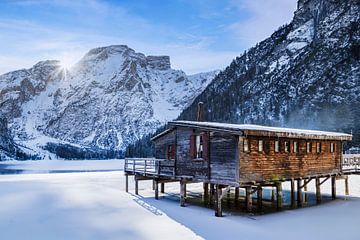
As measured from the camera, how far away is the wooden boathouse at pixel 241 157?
2141cm

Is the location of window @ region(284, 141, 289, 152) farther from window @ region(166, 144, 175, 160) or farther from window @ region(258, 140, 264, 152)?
window @ region(166, 144, 175, 160)

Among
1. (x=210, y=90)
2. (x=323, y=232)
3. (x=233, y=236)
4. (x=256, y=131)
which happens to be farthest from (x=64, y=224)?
(x=210, y=90)

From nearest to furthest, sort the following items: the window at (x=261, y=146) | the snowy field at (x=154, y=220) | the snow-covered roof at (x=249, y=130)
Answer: the snowy field at (x=154, y=220)
the snow-covered roof at (x=249, y=130)
the window at (x=261, y=146)

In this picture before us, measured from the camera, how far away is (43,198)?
93.4 ft

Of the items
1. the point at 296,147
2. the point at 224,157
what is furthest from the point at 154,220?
the point at 296,147

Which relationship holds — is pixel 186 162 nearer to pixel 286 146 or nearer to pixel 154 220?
pixel 154 220

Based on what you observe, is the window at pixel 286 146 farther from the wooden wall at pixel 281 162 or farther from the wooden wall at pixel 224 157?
the wooden wall at pixel 224 157

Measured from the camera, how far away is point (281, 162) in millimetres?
23766

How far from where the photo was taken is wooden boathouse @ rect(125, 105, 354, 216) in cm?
2141

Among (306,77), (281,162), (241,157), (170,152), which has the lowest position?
(281,162)

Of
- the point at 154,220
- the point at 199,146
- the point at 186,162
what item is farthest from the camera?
the point at 186,162

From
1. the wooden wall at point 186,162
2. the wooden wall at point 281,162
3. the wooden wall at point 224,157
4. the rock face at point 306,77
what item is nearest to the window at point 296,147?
the wooden wall at point 281,162

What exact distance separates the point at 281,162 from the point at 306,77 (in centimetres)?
8548

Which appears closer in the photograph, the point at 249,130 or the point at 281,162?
the point at 249,130
